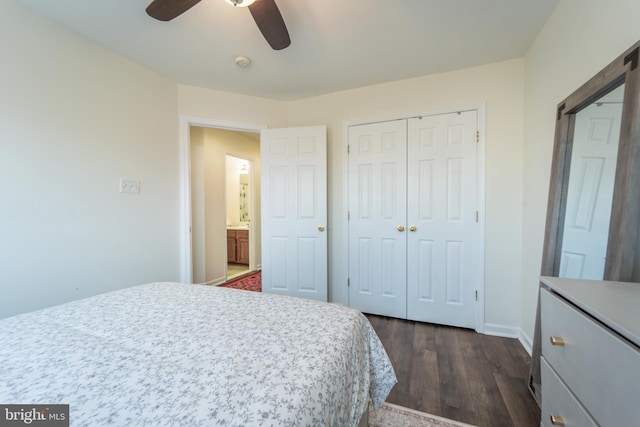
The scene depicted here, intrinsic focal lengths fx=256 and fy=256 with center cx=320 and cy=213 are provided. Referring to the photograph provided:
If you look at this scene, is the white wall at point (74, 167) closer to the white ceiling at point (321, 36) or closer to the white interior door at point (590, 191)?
the white ceiling at point (321, 36)

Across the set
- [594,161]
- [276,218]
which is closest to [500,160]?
[594,161]

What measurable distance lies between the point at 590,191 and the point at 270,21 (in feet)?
6.15

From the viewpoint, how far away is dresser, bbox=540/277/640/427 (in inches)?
21.1

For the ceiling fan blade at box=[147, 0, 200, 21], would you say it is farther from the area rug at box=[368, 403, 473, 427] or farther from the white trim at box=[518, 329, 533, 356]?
the white trim at box=[518, 329, 533, 356]

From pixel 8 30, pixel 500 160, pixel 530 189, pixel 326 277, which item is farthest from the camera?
pixel 326 277

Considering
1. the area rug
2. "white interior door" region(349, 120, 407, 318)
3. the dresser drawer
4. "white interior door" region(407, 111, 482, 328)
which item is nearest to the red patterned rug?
"white interior door" region(349, 120, 407, 318)

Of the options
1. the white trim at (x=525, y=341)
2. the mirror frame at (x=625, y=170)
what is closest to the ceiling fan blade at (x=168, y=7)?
the mirror frame at (x=625, y=170)

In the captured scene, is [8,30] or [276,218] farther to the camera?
[276,218]

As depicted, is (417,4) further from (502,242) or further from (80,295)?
(80,295)

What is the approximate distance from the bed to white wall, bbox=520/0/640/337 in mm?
1617

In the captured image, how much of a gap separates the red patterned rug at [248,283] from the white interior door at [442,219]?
210 cm

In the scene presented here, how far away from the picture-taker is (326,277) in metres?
2.78

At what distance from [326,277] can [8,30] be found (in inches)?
115

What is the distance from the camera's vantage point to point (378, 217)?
266 cm
